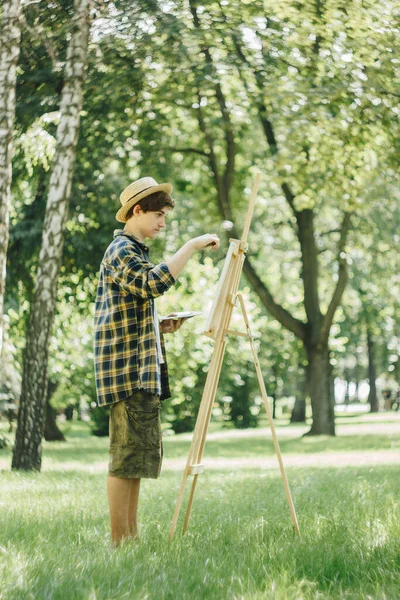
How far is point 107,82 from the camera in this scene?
544 inches

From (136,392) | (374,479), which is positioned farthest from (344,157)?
(136,392)

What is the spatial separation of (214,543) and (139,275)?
1.78 m

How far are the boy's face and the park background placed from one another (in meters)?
1.84

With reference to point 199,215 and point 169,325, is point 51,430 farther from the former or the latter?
point 169,325

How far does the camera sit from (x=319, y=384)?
21.1m

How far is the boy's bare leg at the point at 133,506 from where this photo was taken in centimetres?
502

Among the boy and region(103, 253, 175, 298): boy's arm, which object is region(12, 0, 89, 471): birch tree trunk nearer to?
the boy

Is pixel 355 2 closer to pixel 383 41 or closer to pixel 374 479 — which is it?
pixel 383 41

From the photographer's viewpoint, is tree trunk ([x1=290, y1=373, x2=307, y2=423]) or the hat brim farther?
tree trunk ([x1=290, y1=373, x2=307, y2=423])

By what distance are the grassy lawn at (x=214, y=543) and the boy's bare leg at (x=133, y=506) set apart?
12 centimetres

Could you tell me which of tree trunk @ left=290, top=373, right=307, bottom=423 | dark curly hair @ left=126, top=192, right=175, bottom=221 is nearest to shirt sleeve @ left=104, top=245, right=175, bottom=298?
dark curly hair @ left=126, top=192, right=175, bottom=221

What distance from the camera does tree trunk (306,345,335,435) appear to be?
21062 millimetres

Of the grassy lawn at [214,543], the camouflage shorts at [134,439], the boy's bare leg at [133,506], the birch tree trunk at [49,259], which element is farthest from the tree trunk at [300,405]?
the camouflage shorts at [134,439]

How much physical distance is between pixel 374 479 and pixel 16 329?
1136cm
